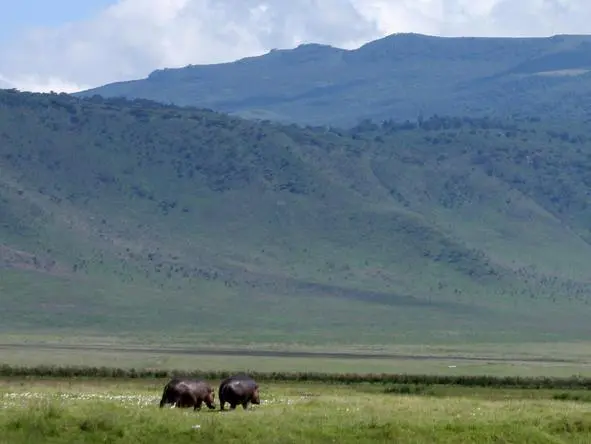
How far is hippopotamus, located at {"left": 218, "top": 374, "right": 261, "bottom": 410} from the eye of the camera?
107 ft

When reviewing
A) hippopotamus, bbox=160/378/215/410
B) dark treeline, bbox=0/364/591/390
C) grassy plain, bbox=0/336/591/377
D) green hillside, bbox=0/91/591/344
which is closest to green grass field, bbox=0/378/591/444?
hippopotamus, bbox=160/378/215/410

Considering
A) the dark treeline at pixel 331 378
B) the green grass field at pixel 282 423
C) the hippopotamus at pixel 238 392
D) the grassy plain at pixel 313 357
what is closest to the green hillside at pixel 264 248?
the grassy plain at pixel 313 357

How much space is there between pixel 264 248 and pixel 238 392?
131 metres

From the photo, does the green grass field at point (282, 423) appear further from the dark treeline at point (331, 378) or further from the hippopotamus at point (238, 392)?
the dark treeline at point (331, 378)

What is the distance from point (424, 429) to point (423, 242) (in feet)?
463

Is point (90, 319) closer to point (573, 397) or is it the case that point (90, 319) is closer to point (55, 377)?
point (55, 377)

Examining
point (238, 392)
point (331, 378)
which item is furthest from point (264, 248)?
point (238, 392)

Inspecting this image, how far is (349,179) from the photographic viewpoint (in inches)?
7544

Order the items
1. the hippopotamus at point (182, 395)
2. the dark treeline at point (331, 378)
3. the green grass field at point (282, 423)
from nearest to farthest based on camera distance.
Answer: the green grass field at point (282, 423)
the hippopotamus at point (182, 395)
the dark treeline at point (331, 378)

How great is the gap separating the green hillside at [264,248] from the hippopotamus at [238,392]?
83525 millimetres

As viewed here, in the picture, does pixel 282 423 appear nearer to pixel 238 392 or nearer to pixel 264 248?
pixel 238 392

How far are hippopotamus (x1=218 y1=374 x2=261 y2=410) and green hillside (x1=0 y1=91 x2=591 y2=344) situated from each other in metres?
83.5

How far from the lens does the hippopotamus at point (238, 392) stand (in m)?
32.7

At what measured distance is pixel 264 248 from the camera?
6442 inches
